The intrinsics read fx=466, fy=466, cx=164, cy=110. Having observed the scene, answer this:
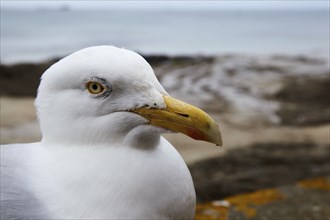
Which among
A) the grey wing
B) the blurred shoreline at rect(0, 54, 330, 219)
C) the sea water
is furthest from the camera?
the sea water

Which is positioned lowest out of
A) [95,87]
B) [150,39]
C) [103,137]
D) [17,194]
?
[150,39]

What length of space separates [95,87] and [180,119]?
313 millimetres

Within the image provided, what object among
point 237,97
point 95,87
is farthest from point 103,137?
point 237,97

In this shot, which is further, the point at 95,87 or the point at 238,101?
the point at 238,101

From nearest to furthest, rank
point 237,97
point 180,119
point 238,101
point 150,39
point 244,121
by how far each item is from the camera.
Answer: point 180,119 < point 244,121 < point 238,101 < point 237,97 < point 150,39

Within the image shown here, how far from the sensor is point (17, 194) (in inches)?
64.1

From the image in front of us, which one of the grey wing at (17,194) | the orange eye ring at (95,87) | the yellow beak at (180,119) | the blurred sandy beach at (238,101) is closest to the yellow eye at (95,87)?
the orange eye ring at (95,87)

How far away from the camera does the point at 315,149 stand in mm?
4652

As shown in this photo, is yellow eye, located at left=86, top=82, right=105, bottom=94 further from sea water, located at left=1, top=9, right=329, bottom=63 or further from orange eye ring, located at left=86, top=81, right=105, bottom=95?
sea water, located at left=1, top=9, right=329, bottom=63

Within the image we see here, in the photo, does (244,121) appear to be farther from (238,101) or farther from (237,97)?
(237,97)

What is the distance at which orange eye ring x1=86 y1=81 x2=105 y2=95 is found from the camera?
160cm

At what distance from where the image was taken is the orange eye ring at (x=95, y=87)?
1.60m

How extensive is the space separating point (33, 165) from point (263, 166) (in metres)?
2.87

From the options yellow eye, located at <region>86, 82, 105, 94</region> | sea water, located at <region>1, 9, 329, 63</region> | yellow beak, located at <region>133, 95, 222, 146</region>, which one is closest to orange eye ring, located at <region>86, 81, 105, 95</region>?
yellow eye, located at <region>86, 82, 105, 94</region>
